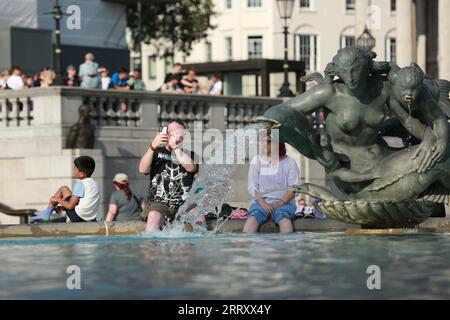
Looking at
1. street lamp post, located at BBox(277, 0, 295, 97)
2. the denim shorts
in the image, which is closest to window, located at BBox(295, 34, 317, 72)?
street lamp post, located at BBox(277, 0, 295, 97)

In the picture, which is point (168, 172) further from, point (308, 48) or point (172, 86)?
point (308, 48)

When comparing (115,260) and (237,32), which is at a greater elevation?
(237,32)

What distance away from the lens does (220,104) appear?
35.2 m

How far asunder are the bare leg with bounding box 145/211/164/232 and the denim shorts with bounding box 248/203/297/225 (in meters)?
0.97

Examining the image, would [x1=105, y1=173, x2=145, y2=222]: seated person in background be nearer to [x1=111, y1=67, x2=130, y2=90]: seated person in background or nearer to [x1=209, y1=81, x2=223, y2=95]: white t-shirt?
Answer: [x1=111, y1=67, x2=130, y2=90]: seated person in background

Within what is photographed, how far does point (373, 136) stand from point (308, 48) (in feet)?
244

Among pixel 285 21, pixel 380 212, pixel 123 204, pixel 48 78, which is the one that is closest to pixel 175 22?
pixel 285 21

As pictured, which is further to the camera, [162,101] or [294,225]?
[162,101]

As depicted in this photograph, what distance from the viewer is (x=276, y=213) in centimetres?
1661

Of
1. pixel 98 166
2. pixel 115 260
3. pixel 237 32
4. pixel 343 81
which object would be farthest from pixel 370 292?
pixel 237 32

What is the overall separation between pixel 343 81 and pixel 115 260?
12.1 feet

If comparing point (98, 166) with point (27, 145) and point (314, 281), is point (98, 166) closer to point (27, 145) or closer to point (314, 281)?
point (27, 145)

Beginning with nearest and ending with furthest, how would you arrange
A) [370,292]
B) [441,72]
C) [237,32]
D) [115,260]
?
[370,292]
[115,260]
[441,72]
[237,32]

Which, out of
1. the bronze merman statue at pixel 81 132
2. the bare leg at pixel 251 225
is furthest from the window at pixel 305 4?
the bare leg at pixel 251 225
